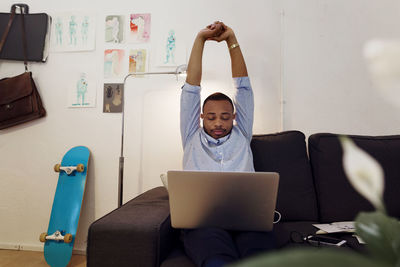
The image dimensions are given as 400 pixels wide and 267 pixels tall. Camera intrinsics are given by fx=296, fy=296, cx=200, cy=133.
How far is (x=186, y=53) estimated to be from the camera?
210 cm

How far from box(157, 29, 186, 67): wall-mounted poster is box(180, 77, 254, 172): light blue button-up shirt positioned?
55cm

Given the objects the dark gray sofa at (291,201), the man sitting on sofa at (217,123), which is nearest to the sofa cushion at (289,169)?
the dark gray sofa at (291,201)

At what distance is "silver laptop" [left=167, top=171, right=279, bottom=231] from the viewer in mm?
946

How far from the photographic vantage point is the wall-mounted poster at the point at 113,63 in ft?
7.09

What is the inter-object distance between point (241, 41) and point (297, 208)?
3.87ft

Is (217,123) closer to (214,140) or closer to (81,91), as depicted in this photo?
(214,140)

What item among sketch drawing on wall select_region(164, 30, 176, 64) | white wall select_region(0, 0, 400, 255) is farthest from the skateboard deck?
sketch drawing on wall select_region(164, 30, 176, 64)

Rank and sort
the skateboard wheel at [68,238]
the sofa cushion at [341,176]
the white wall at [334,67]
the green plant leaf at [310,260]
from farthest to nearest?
the white wall at [334,67] < the skateboard wheel at [68,238] < the sofa cushion at [341,176] < the green plant leaf at [310,260]

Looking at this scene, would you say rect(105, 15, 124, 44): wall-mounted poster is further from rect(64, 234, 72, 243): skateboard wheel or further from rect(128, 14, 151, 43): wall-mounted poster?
rect(64, 234, 72, 243): skateboard wheel

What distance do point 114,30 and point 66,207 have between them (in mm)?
1306

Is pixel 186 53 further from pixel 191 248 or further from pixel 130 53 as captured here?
pixel 191 248

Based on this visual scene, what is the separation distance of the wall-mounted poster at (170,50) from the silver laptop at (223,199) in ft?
4.31

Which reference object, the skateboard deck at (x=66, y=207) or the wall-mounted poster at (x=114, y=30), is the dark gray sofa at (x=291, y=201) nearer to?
the skateboard deck at (x=66, y=207)

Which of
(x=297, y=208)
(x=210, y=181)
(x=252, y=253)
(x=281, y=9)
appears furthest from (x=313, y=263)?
(x=281, y=9)
